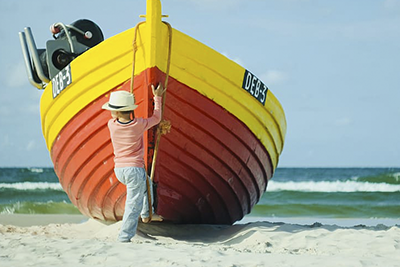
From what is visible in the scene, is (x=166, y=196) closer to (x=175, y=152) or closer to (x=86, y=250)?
(x=175, y=152)

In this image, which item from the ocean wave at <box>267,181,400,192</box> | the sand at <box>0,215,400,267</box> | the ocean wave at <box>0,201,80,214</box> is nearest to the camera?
the sand at <box>0,215,400,267</box>

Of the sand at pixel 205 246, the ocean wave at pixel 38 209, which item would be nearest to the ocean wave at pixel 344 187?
the ocean wave at pixel 38 209

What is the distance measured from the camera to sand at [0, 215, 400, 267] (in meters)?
4.18

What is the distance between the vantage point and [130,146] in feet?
17.1

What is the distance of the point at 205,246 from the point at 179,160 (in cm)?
99

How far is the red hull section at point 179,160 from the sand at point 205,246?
0.33m

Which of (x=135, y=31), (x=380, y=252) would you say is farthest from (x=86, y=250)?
(x=380, y=252)

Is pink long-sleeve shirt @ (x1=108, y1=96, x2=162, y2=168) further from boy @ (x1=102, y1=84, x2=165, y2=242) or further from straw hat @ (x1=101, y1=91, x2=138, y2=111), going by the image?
straw hat @ (x1=101, y1=91, x2=138, y2=111)

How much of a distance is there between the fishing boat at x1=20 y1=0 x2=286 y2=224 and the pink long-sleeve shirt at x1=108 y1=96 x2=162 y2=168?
0.75 feet

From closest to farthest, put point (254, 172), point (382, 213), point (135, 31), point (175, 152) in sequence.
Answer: point (135, 31) → point (175, 152) → point (254, 172) → point (382, 213)

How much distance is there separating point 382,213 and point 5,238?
10.7 m

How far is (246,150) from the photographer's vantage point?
6234 mm

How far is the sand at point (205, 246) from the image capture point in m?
4.18

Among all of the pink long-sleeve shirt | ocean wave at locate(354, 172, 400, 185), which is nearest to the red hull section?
the pink long-sleeve shirt
